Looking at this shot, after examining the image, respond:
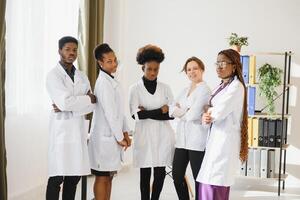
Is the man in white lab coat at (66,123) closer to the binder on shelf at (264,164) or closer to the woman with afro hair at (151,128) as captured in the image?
the woman with afro hair at (151,128)

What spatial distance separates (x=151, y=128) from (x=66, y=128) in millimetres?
755

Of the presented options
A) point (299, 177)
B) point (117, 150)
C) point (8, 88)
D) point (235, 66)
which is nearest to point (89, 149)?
point (117, 150)

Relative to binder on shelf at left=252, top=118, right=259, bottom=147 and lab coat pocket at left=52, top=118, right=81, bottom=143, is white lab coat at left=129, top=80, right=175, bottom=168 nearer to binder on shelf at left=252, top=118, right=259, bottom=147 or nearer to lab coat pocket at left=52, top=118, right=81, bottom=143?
lab coat pocket at left=52, top=118, right=81, bottom=143

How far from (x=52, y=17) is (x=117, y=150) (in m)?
1.61

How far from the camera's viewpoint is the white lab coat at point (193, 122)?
3.18 metres

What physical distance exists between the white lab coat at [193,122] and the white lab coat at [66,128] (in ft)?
2.57

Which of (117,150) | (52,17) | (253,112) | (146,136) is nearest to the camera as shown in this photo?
(117,150)

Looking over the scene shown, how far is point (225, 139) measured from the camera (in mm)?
2730

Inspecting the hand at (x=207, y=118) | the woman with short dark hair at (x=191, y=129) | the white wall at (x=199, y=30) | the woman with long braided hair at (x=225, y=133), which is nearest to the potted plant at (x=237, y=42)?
the white wall at (x=199, y=30)

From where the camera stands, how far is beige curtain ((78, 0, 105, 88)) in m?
4.38

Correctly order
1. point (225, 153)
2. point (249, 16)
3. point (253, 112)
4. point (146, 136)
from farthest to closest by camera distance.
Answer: point (249, 16), point (253, 112), point (146, 136), point (225, 153)

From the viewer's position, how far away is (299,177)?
4801 millimetres

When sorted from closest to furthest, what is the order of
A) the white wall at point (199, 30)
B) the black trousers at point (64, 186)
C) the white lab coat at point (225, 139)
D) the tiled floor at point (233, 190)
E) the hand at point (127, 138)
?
1. the white lab coat at point (225, 139)
2. the black trousers at point (64, 186)
3. the hand at point (127, 138)
4. the tiled floor at point (233, 190)
5. the white wall at point (199, 30)

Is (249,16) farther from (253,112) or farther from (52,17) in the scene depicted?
(52,17)
